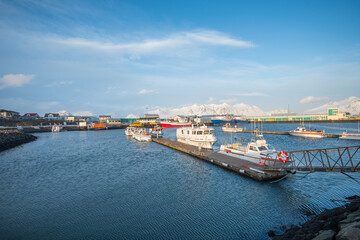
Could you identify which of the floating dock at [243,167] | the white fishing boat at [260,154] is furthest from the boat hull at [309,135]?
the floating dock at [243,167]

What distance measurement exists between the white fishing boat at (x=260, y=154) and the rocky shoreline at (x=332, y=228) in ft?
23.6

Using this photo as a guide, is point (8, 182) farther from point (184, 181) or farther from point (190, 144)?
point (190, 144)

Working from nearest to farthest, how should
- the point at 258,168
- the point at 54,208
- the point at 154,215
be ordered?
1. the point at 154,215
2. the point at 54,208
3. the point at 258,168

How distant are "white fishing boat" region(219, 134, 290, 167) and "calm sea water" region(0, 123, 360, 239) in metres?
1.90

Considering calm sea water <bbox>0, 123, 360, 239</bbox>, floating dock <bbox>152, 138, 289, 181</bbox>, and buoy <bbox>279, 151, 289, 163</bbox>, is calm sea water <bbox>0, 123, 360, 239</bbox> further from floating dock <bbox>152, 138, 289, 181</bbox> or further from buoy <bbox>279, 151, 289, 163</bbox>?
buoy <bbox>279, 151, 289, 163</bbox>

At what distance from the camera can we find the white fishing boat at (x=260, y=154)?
63.7 ft

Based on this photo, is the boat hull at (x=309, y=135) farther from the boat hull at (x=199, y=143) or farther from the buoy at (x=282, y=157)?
the buoy at (x=282, y=157)

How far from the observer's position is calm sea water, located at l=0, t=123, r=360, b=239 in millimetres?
12180

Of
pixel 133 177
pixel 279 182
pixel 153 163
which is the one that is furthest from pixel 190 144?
pixel 279 182

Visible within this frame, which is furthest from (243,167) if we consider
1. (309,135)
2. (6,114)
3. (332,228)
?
(6,114)

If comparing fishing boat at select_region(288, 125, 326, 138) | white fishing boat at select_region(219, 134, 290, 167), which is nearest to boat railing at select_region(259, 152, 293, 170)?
white fishing boat at select_region(219, 134, 290, 167)

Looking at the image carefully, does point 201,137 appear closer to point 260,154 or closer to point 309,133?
point 260,154

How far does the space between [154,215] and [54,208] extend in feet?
22.8

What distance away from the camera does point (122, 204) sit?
618 inches
